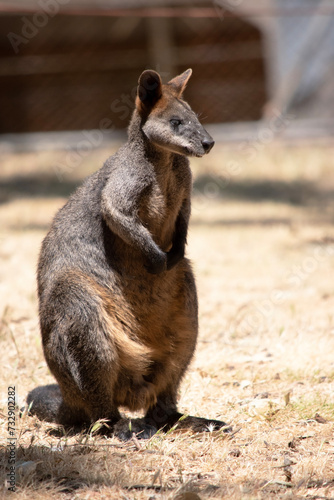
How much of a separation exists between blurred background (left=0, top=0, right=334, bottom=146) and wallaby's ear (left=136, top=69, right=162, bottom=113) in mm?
9938

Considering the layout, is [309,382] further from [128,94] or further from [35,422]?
[128,94]

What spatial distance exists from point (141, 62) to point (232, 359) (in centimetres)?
1045

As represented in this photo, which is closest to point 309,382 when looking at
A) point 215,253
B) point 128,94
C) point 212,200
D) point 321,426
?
point 321,426

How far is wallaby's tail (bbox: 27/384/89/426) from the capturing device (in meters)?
3.78

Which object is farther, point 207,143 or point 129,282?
point 129,282

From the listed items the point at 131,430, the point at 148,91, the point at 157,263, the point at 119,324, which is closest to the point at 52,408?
the point at 131,430

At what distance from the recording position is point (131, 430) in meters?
3.58

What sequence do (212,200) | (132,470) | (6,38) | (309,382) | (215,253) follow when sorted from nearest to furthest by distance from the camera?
(132,470), (309,382), (215,253), (212,200), (6,38)

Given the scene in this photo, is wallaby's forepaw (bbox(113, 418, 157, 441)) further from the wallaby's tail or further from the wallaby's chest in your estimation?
the wallaby's chest

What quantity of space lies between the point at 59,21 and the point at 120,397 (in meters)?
12.2

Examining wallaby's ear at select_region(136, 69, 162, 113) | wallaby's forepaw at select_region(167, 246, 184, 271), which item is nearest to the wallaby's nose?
wallaby's ear at select_region(136, 69, 162, 113)

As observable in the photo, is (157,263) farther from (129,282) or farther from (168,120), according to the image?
(168,120)

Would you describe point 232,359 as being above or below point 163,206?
below

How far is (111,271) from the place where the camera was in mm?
3719
